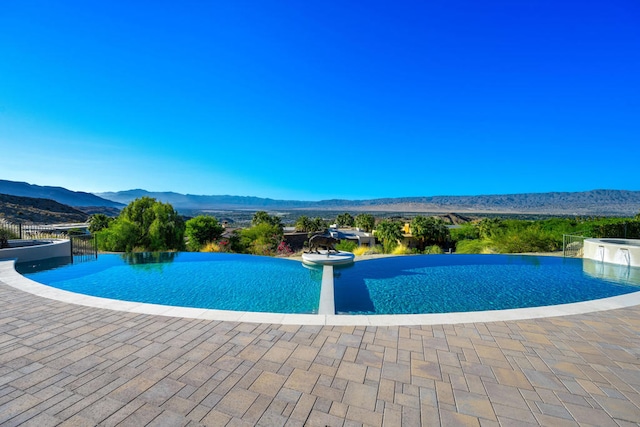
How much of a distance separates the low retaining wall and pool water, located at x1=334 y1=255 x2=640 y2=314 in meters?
9.49

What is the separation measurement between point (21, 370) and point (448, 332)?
15.3 ft

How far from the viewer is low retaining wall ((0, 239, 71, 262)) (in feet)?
29.0

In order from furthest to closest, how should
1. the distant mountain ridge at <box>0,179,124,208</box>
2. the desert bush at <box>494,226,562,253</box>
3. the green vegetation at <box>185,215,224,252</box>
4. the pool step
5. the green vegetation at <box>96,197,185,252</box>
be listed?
the distant mountain ridge at <box>0,179,124,208</box>
the green vegetation at <box>185,215,224,252</box>
the green vegetation at <box>96,197,185,252</box>
the desert bush at <box>494,226,562,253</box>
the pool step

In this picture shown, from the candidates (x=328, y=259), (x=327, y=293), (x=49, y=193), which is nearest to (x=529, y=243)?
(x=328, y=259)

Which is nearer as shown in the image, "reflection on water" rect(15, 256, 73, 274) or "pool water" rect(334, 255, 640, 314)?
"pool water" rect(334, 255, 640, 314)

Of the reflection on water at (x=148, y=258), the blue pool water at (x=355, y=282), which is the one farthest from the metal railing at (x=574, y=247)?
the reflection on water at (x=148, y=258)

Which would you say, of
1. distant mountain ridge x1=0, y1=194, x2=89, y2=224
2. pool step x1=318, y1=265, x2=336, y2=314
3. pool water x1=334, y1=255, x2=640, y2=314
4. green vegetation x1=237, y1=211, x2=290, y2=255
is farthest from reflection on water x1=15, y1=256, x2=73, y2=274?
distant mountain ridge x1=0, y1=194, x2=89, y2=224

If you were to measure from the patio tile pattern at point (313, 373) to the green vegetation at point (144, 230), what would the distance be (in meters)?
11.5

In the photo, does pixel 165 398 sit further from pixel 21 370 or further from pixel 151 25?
pixel 151 25

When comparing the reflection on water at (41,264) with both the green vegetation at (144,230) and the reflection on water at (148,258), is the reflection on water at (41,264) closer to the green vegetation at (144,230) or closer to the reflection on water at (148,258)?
the reflection on water at (148,258)

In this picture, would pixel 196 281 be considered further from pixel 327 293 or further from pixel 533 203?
pixel 533 203

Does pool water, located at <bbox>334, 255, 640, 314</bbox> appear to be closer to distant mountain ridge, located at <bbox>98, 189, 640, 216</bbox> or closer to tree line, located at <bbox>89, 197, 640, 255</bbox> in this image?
tree line, located at <bbox>89, 197, 640, 255</bbox>

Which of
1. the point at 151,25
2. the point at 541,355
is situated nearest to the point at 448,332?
the point at 541,355

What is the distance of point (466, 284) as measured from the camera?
8047 mm
